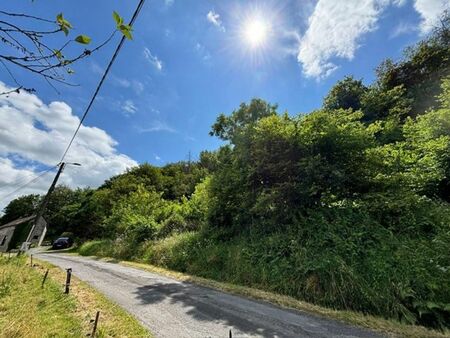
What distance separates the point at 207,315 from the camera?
18.1 ft

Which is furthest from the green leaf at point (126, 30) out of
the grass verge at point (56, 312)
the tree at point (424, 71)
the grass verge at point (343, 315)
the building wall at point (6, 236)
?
the building wall at point (6, 236)

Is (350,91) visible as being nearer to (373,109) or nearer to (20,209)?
(373,109)

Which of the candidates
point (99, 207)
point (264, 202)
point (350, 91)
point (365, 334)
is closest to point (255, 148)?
point (264, 202)

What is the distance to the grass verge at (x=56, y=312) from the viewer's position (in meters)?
4.32

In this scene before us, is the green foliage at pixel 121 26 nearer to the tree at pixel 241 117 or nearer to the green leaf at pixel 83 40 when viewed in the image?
the green leaf at pixel 83 40

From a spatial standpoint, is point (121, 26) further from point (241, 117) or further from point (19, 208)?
point (19, 208)

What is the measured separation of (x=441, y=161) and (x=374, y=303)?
21.2 ft

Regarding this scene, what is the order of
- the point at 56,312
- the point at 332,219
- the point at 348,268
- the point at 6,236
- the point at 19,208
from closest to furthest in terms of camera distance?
the point at 56,312 → the point at 348,268 → the point at 332,219 → the point at 6,236 → the point at 19,208

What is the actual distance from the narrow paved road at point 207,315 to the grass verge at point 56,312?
0.38 metres

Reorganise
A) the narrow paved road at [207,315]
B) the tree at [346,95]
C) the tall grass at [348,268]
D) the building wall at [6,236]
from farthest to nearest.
Answer: 1. the building wall at [6,236]
2. the tree at [346,95]
3. the tall grass at [348,268]
4. the narrow paved road at [207,315]

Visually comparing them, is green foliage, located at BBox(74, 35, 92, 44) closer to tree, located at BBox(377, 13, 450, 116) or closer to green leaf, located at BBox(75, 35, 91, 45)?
green leaf, located at BBox(75, 35, 91, 45)

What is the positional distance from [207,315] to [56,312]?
315cm

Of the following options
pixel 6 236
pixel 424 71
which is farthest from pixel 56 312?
pixel 6 236

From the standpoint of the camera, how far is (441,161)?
9.27 m
